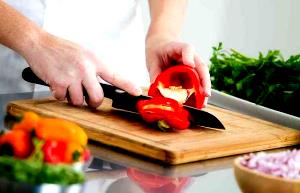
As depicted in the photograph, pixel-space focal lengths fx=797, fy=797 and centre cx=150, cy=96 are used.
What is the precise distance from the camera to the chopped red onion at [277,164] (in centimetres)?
118

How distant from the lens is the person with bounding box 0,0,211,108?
71.2 inches

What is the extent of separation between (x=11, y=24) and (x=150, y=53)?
446 mm

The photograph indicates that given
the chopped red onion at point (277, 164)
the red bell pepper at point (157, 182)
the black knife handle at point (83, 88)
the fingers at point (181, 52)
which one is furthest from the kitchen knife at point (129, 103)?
the chopped red onion at point (277, 164)

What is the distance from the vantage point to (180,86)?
2.00 m

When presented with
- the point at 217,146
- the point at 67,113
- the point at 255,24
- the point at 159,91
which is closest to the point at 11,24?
the point at 67,113

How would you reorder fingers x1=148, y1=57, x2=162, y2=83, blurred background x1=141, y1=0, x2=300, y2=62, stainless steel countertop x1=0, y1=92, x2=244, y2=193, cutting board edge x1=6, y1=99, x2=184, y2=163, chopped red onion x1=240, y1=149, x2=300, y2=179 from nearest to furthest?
chopped red onion x1=240, y1=149, x2=300, y2=179 < stainless steel countertop x1=0, y1=92, x2=244, y2=193 < cutting board edge x1=6, y1=99, x2=184, y2=163 < fingers x1=148, y1=57, x2=162, y2=83 < blurred background x1=141, y1=0, x2=300, y2=62

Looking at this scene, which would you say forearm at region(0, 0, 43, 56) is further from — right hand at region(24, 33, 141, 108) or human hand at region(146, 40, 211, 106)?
human hand at region(146, 40, 211, 106)

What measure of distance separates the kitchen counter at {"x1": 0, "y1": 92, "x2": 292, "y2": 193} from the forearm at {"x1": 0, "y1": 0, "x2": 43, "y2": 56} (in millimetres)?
343

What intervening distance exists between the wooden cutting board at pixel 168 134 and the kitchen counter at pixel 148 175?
2 centimetres

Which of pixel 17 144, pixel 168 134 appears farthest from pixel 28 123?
pixel 168 134

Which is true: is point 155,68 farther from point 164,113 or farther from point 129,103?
point 164,113

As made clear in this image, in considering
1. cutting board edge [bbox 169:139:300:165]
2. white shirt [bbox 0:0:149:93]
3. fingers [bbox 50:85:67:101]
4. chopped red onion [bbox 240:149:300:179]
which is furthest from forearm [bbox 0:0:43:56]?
chopped red onion [bbox 240:149:300:179]

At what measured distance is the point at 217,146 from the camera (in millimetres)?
1607

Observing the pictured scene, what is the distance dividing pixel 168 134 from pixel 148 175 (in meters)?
0.27
